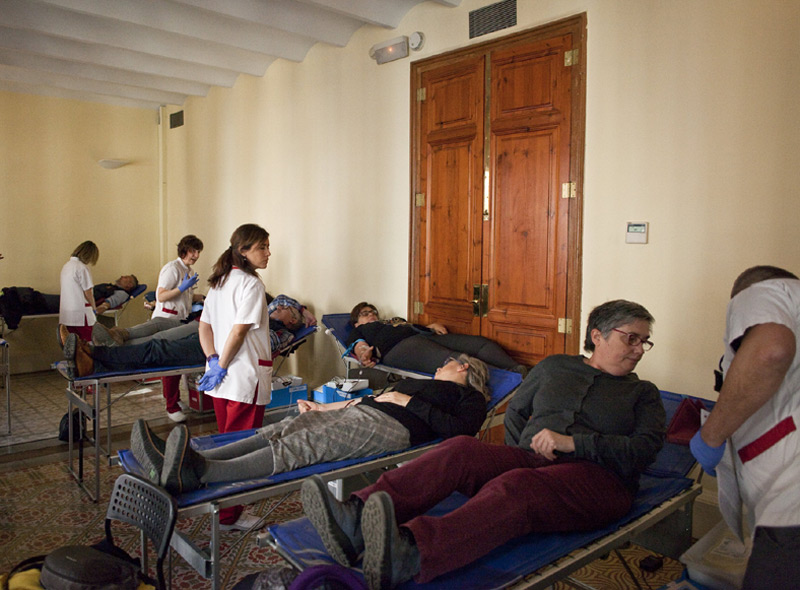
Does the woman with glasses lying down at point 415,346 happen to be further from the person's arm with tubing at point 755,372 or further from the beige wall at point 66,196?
the beige wall at point 66,196

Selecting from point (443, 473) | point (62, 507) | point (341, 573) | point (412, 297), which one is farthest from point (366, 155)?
point (341, 573)

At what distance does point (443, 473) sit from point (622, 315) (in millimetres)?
881

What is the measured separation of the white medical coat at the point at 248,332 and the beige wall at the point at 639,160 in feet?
6.09

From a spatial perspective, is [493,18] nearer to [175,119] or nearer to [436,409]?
[436,409]

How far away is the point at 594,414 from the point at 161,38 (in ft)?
16.1

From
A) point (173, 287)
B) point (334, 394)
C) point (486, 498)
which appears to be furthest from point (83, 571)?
point (173, 287)

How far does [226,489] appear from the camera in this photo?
217 cm

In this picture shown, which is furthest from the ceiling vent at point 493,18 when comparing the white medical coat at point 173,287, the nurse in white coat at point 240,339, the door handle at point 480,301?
the white medical coat at point 173,287

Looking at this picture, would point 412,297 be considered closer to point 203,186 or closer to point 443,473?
point 443,473

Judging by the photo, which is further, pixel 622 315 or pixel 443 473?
pixel 622 315

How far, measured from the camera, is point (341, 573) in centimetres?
153

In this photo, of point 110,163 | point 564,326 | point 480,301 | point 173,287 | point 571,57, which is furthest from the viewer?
point 110,163

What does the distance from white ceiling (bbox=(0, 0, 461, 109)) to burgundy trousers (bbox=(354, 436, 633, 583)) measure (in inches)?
130

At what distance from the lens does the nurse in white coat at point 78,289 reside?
5.34 m
